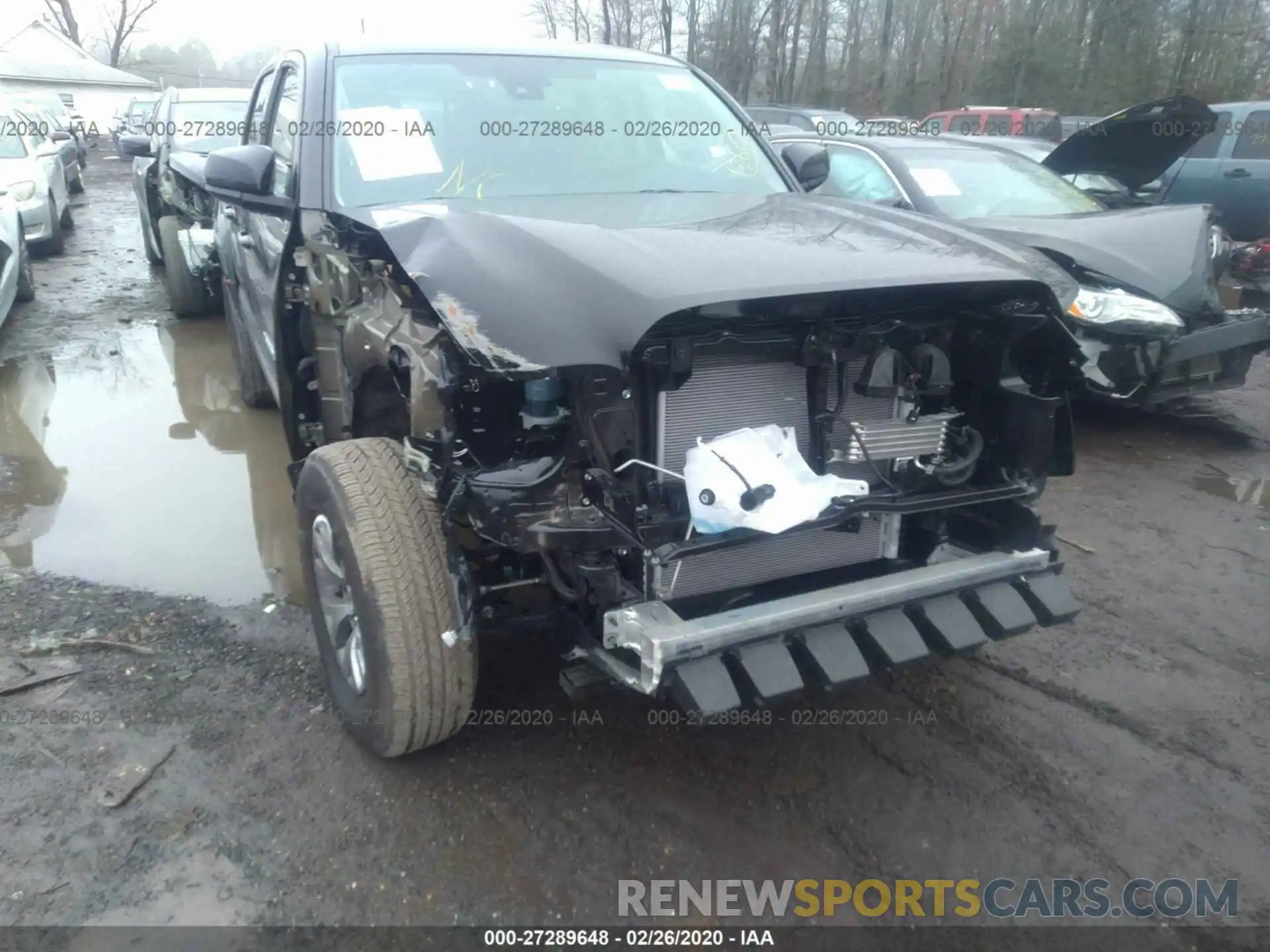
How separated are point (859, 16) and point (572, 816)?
32.7 metres

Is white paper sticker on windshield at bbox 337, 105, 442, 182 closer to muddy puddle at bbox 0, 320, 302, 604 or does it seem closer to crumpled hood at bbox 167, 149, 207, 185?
crumpled hood at bbox 167, 149, 207, 185

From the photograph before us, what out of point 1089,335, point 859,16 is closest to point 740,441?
point 1089,335

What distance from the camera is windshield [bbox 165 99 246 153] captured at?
7.68 meters

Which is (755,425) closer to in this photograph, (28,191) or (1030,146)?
(1030,146)

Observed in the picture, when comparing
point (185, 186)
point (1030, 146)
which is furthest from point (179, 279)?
point (1030, 146)

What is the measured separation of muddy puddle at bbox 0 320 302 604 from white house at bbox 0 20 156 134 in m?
37.6

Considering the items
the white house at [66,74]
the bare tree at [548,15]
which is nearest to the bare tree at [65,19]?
the white house at [66,74]

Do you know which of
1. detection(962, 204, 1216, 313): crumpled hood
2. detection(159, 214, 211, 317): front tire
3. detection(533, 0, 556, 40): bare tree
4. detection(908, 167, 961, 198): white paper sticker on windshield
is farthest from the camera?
detection(533, 0, 556, 40): bare tree

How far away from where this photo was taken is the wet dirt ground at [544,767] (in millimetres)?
2311

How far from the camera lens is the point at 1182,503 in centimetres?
473

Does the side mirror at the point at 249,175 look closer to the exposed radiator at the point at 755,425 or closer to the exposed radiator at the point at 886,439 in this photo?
the exposed radiator at the point at 755,425

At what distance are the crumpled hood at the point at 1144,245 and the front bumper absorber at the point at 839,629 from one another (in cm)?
311

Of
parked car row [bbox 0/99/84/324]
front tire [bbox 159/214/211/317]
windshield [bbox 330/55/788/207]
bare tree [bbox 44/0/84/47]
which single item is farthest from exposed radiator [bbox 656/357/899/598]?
bare tree [bbox 44/0/84/47]

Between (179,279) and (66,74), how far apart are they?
131ft
